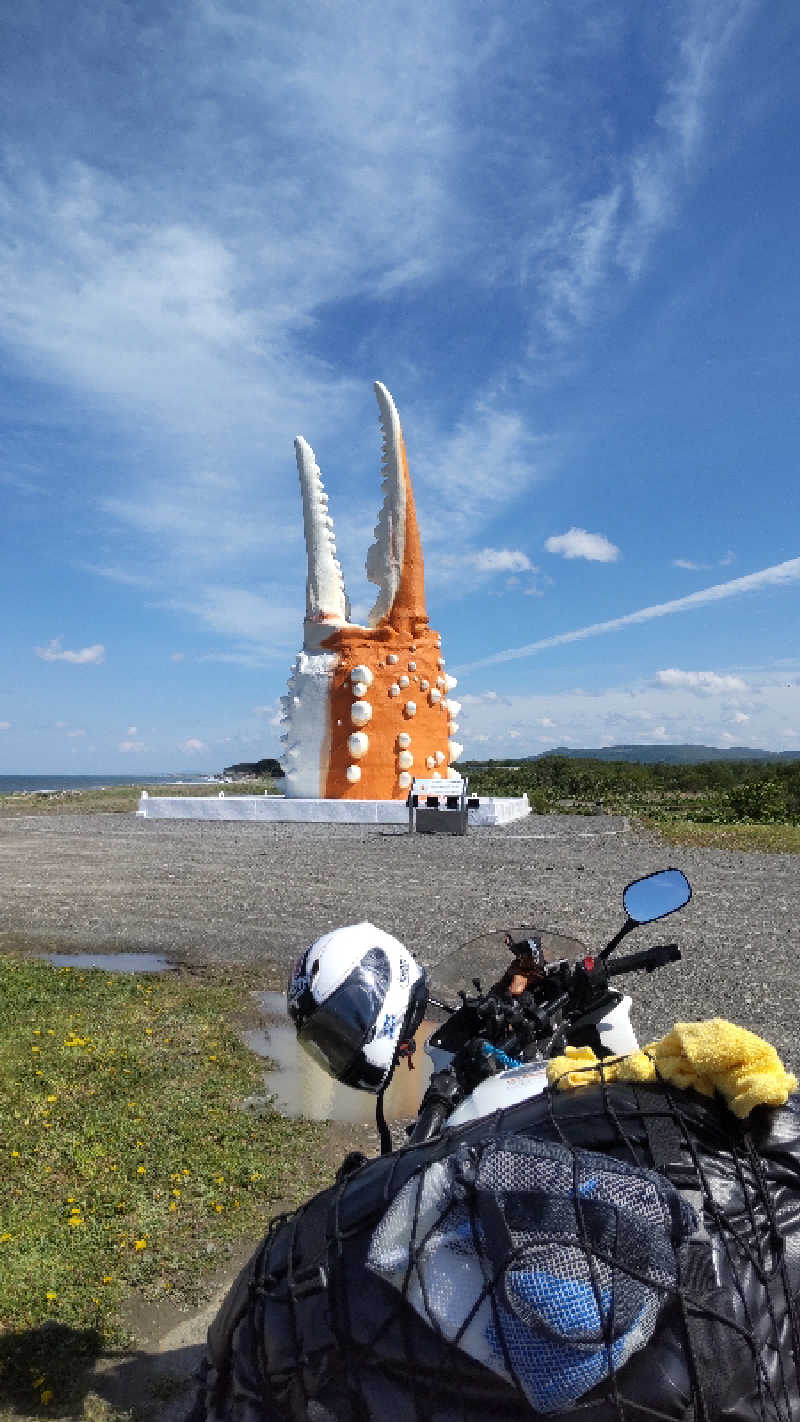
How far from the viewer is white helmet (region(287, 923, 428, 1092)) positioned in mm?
2129

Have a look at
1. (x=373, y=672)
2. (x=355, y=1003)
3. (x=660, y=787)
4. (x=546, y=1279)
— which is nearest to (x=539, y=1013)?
(x=355, y=1003)

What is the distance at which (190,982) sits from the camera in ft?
26.9

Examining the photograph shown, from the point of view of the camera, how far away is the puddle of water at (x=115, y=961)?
28.8 ft

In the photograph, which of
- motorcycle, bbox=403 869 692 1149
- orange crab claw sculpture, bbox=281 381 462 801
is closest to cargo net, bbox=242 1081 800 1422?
motorcycle, bbox=403 869 692 1149

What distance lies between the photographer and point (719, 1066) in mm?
1685

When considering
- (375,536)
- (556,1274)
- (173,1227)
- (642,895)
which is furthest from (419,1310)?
(375,536)

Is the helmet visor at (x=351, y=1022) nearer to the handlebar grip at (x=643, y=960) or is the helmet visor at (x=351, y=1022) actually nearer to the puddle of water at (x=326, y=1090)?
the handlebar grip at (x=643, y=960)

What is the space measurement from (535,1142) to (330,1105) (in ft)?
13.9

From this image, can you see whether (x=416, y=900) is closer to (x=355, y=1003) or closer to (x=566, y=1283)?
(x=355, y=1003)

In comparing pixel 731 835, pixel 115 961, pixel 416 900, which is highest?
pixel 731 835

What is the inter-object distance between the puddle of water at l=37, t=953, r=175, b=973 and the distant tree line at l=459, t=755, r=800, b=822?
21.7 metres

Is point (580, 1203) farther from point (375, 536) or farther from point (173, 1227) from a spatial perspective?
point (375, 536)

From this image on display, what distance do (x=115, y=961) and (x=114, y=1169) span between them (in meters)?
4.97

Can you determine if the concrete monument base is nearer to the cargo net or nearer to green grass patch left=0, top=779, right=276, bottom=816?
green grass patch left=0, top=779, right=276, bottom=816
